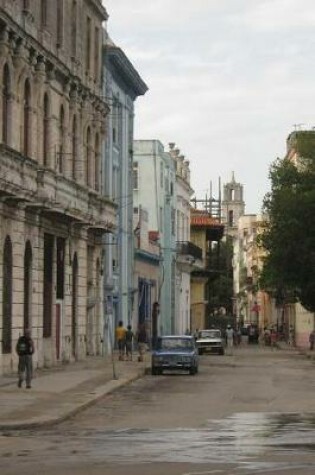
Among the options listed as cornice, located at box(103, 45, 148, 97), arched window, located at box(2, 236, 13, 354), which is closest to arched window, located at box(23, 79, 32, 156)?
arched window, located at box(2, 236, 13, 354)

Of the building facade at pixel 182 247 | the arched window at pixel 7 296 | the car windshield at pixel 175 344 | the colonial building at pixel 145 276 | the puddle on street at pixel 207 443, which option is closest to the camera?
the puddle on street at pixel 207 443

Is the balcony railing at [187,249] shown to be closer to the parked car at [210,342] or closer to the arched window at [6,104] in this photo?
the parked car at [210,342]

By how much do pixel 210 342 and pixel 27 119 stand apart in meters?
29.5

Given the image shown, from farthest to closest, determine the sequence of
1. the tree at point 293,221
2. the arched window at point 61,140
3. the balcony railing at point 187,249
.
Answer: the balcony railing at point 187,249
the tree at point 293,221
the arched window at point 61,140

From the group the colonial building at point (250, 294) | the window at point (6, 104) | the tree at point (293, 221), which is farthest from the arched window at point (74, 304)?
the colonial building at point (250, 294)

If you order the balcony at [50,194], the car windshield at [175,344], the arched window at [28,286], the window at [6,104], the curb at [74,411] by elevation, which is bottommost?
the curb at [74,411]

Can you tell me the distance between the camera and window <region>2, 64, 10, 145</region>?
37.8m

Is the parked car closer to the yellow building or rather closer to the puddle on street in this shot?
the yellow building

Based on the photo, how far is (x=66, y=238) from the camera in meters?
46.8

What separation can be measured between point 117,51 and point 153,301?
2461 centimetres

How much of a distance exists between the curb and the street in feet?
0.71

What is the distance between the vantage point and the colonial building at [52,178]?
38.0 metres

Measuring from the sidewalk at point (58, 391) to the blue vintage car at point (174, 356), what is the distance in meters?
0.75

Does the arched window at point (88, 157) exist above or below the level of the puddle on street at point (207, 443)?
above
